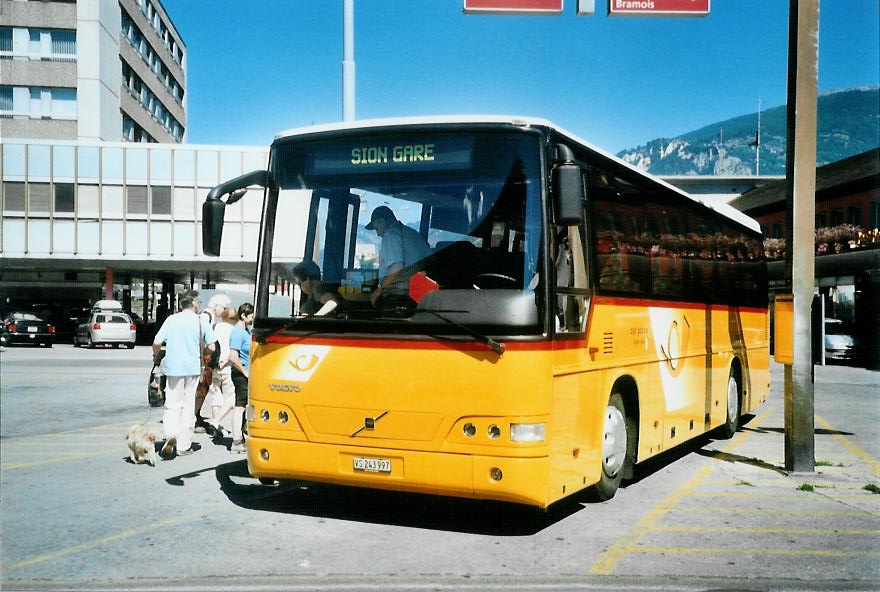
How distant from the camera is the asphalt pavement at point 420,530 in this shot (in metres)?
6.00

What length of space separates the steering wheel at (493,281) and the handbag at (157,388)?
4.97 m

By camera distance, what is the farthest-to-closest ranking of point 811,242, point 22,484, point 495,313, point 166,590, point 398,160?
point 811,242
point 22,484
point 398,160
point 495,313
point 166,590

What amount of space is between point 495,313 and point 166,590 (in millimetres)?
2902

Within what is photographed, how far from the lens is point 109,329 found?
4219 cm

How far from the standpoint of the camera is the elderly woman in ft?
24.8

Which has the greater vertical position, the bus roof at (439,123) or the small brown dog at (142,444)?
the bus roof at (439,123)

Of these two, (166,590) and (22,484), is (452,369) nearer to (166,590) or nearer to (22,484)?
(166,590)

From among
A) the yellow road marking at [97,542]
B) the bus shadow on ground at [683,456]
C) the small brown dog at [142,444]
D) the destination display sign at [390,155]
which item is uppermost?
the destination display sign at [390,155]

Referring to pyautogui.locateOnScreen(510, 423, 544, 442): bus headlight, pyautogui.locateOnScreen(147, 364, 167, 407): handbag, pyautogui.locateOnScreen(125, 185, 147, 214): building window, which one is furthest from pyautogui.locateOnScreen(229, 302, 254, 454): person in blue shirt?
pyautogui.locateOnScreen(125, 185, 147, 214): building window

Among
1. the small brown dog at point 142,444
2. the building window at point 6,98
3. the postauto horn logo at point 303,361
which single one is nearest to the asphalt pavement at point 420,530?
the small brown dog at point 142,444

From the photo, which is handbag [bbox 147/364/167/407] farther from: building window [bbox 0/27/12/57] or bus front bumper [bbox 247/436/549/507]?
building window [bbox 0/27/12/57]

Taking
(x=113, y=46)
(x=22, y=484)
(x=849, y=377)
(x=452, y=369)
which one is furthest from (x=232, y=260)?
(x=452, y=369)

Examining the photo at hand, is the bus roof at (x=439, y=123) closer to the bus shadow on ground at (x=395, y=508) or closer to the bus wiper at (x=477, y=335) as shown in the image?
the bus wiper at (x=477, y=335)

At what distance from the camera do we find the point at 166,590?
5.62 m
